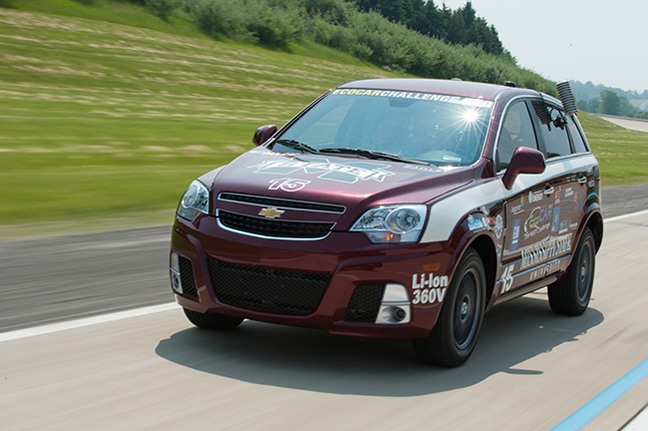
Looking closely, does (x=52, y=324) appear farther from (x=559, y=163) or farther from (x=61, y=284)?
(x=559, y=163)

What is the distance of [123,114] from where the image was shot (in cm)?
2364

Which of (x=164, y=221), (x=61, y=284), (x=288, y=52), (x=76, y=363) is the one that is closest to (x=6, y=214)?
(x=164, y=221)

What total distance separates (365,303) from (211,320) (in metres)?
1.29

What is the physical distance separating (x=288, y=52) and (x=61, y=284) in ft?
189

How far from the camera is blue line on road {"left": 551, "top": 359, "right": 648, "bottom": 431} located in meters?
4.63

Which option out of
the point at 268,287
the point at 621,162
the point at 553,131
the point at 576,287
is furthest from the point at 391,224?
the point at 621,162

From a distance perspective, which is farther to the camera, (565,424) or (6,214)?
(6,214)

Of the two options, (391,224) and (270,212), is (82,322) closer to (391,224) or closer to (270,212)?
(270,212)

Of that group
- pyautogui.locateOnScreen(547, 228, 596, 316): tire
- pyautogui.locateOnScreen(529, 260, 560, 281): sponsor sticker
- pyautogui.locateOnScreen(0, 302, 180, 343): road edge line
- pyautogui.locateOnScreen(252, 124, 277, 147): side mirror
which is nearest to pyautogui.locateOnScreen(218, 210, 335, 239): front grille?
pyautogui.locateOnScreen(0, 302, 180, 343): road edge line

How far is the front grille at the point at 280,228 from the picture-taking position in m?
4.99

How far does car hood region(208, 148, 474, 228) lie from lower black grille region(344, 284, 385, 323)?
1.32ft

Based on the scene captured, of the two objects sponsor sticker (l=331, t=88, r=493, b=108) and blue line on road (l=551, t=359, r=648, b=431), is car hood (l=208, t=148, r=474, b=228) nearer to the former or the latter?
sponsor sticker (l=331, t=88, r=493, b=108)

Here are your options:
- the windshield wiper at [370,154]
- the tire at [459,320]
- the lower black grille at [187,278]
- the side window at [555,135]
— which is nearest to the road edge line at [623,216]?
the side window at [555,135]

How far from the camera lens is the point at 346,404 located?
4.63 metres
